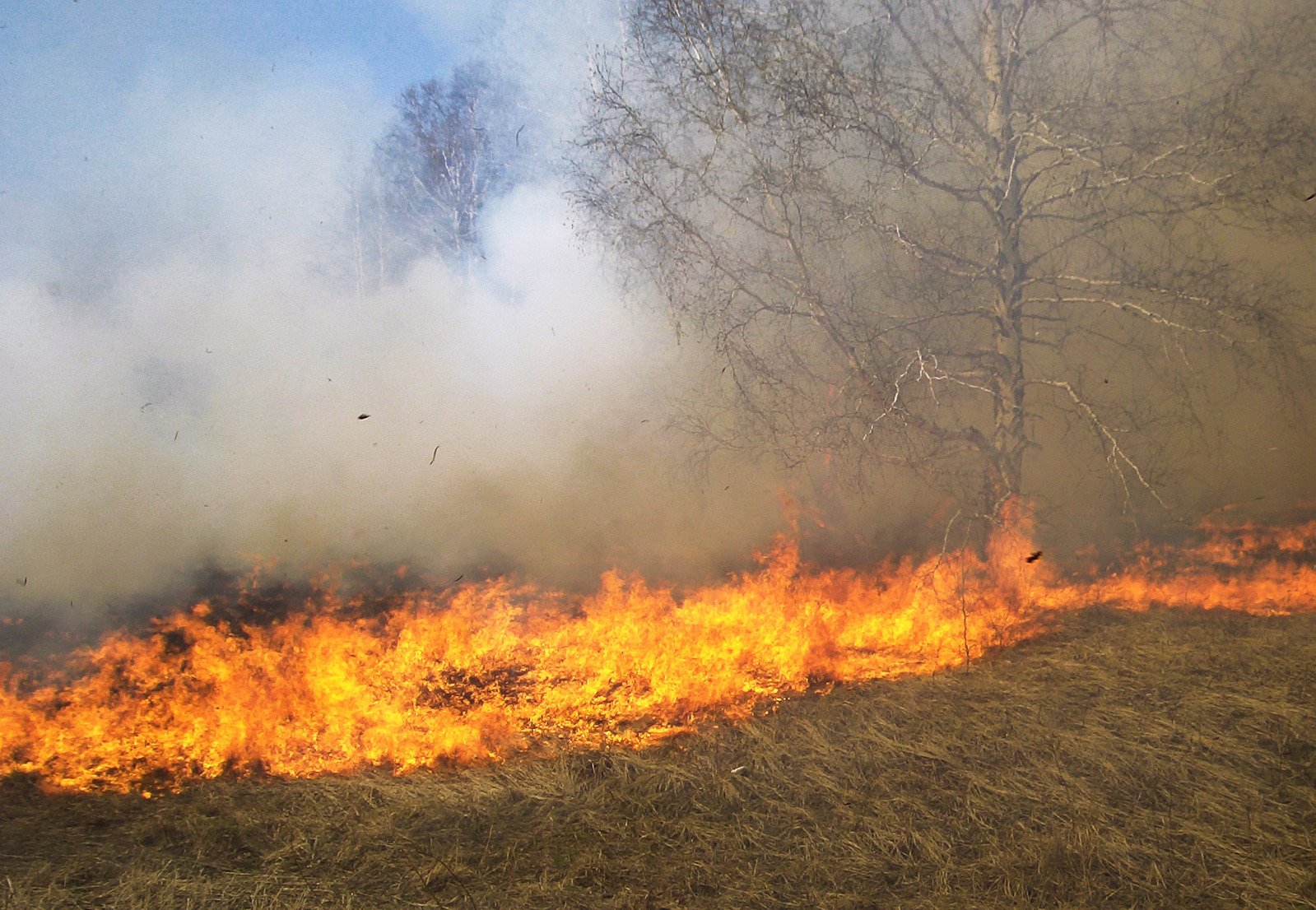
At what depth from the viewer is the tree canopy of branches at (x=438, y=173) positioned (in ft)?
23.9

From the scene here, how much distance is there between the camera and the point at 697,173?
20.7ft

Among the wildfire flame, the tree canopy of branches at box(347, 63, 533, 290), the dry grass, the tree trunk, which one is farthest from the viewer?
the tree canopy of branches at box(347, 63, 533, 290)

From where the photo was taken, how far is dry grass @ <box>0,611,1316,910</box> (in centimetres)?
283

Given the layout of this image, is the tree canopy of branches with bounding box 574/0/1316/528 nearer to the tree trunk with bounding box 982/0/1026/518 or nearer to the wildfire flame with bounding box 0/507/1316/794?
the tree trunk with bounding box 982/0/1026/518

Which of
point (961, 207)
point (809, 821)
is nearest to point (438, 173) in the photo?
point (961, 207)

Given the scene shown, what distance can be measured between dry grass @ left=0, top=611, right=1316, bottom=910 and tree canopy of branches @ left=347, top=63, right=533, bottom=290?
16.5 ft

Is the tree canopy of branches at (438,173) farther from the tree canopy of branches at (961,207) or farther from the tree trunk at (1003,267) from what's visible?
the tree trunk at (1003,267)

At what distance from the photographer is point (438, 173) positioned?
7.93 m

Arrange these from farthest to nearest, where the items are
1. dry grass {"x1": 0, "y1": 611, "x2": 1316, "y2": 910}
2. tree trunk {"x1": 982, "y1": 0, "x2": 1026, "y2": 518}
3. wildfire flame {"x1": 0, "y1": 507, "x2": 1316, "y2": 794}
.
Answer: tree trunk {"x1": 982, "y1": 0, "x2": 1026, "y2": 518} → wildfire flame {"x1": 0, "y1": 507, "x2": 1316, "y2": 794} → dry grass {"x1": 0, "y1": 611, "x2": 1316, "y2": 910}

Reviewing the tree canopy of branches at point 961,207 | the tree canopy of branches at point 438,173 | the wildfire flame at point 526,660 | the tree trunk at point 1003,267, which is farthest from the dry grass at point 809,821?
the tree canopy of branches at point 438,173

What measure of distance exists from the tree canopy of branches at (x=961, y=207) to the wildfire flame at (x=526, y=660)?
81 centimetres

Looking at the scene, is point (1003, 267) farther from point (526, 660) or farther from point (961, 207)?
point (526, 660)

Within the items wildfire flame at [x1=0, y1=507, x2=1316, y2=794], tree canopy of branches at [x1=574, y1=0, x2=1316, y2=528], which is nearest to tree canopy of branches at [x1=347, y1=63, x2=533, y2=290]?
tree canopy of branches at [x1=574, y1=0, x2=1316, y2=528]

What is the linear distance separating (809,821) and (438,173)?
673 cm
